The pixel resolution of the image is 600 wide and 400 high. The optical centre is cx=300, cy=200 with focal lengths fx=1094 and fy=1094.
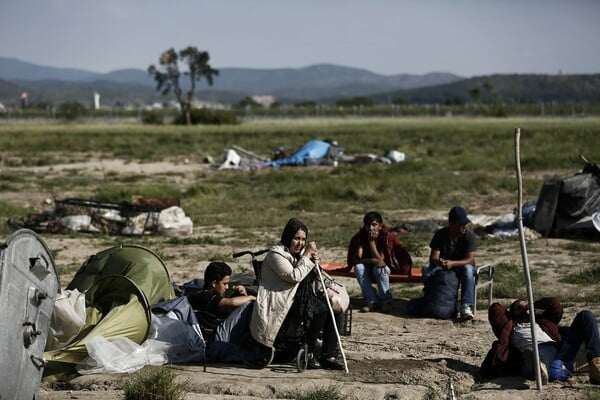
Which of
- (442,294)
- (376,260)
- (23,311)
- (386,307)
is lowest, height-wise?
(386,307)

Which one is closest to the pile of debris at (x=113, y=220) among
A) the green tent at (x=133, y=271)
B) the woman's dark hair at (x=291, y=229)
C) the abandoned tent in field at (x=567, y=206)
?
the abandoned tent in field at (x=567, y=206)

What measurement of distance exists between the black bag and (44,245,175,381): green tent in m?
2.59

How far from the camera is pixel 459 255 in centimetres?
1113

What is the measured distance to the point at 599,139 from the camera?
137ft

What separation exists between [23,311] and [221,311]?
2591mm

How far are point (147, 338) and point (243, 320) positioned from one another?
84 cm

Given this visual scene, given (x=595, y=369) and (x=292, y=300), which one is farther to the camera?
(x=292, y=300)

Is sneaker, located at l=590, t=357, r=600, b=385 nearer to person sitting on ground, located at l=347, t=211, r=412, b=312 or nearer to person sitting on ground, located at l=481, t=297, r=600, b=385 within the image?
person sitting on ground, located at l=481, t=297, r=600, b=385

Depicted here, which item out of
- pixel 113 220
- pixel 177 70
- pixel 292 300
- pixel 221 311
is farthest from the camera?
pixel 177 70

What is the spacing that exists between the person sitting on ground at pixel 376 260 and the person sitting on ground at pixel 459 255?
1.70 ft

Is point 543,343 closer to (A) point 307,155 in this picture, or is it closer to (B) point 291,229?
(B) point 291,229

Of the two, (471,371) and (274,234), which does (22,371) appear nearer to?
(471,371)

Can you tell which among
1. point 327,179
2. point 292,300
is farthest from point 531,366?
point 327,179

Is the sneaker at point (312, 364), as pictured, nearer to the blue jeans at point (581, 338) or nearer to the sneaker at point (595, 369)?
the blue jeans at point (581, 338)
